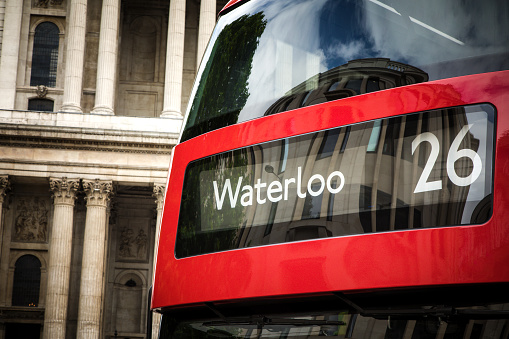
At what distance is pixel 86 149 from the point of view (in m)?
30.2

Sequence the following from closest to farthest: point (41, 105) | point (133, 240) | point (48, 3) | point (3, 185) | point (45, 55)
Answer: point (3, 185), point (41, 105), point (45, 55), point (48, 3), point (133, 240)

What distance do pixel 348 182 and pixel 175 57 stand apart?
2717 cm

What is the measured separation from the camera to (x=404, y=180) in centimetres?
608

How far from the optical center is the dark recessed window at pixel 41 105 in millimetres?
33094

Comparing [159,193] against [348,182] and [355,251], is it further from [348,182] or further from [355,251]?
[355,251]

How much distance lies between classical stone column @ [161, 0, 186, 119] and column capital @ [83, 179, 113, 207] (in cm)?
428

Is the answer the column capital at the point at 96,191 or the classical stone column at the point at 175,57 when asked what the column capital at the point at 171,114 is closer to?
the classical stone column at the point at 175,57

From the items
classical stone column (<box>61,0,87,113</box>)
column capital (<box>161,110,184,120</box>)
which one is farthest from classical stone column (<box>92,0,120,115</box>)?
column capital (<box>161,110,184,120</box>)

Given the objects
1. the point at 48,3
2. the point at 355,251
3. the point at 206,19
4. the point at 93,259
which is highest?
the point at 48,3

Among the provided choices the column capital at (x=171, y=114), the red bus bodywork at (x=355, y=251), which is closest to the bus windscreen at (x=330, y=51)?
the red bus bodywork at (x=355, y=251)

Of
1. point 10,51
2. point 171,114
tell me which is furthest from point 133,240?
point 10,51

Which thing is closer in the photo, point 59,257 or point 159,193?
point 59,257

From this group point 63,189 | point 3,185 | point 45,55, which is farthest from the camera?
point 45,55

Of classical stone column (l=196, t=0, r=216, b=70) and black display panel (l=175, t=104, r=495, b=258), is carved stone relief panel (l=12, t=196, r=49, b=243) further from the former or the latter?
black display panel (l=175, t=104, r=495, b=258)
